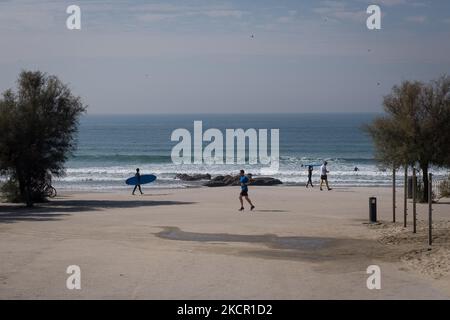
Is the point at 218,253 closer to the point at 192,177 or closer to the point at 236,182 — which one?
the point at 236,182

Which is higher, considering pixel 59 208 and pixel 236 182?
pixel 59 208

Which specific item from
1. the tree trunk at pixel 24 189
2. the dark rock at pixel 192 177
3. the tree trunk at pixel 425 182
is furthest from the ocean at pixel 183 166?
the tree trunk at pixel 24 189

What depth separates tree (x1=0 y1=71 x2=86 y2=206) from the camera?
28391 millimetres

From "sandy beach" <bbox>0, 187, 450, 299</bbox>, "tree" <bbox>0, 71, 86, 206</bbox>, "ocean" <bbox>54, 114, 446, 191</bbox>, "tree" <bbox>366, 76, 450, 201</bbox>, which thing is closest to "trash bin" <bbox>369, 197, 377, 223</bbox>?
"sandy beach" <bbox>0, 187, 450, 299</bbox>

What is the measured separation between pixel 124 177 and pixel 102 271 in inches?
1632

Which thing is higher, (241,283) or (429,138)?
(429,138)

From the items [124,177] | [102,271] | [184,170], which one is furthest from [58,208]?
[184,170]

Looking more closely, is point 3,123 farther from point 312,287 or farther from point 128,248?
point 312,287

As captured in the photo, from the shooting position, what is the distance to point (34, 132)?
29.1m

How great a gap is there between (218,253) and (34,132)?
1511 centimetres

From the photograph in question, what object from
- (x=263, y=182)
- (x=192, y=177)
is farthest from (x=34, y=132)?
(x=192, y=177)

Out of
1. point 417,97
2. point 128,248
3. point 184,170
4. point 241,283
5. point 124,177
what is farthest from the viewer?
point 184,170

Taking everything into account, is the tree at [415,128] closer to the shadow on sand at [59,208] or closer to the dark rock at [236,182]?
the shadow on sand at [59,208]

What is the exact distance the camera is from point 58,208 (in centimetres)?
2836
